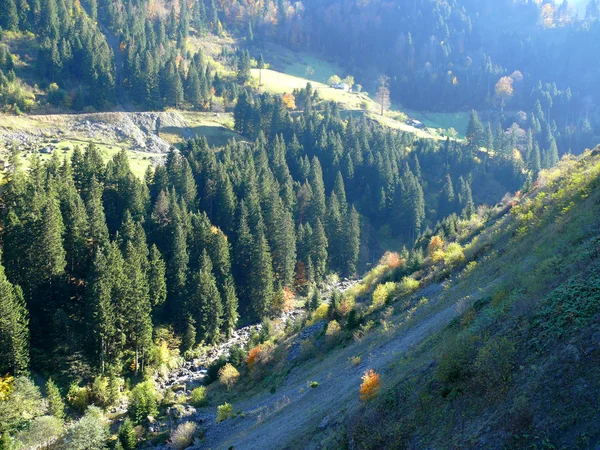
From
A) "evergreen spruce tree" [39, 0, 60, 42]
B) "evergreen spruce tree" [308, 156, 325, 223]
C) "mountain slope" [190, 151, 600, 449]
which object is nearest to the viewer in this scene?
"mountain slope" [190, 151, 600, 449]

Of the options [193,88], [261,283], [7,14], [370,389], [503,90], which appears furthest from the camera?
[503,90]

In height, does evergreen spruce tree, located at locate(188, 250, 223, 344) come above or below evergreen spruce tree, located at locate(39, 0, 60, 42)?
below

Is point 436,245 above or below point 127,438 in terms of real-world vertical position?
above

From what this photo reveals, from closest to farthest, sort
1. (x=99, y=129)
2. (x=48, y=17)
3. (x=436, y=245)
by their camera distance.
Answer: (x=436, y=245) → (x=99, y=129) → (x=48, y=17)

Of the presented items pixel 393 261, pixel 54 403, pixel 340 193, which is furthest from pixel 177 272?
pixel 340 193

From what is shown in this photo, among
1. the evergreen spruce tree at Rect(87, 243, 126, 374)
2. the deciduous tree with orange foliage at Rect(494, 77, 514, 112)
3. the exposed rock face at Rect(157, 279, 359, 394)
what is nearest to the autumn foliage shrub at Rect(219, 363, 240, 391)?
the exposed rock face at Rect(157, 279, 359, 394)

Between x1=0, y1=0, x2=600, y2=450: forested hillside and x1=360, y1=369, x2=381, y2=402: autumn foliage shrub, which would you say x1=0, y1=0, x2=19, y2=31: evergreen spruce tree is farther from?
x1=360, y1=369, x2=381, y2=402: autumn foliage shrub

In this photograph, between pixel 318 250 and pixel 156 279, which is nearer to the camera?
pixel 156 279

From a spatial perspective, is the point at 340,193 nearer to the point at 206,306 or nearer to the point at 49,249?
the point at 206,306
